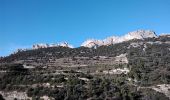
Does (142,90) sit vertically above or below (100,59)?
below

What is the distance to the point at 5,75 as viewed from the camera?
10919cm

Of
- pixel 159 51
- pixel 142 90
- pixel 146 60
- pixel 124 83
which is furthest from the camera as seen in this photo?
pixel 159 51

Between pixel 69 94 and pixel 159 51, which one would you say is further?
pixel 159 51

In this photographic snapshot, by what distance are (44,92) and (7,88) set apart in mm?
12619

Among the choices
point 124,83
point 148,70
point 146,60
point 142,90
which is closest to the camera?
point 142,90

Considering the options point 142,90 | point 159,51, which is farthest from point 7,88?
point 159,51

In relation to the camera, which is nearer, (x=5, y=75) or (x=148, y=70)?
(x=5, y=75)

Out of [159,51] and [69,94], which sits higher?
[159,51]

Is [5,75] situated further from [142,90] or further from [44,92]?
[142,90]

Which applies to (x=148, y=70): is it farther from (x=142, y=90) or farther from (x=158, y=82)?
(x=142, y=90)

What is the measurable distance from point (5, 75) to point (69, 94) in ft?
84.4

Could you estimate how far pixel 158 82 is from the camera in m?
108

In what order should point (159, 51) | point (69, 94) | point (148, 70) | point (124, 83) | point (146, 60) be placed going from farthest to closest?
point (159, 51), point (146, 60), point (148, 70), point (124, 83), point (69, 94)

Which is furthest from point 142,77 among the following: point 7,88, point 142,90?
point 7,88
